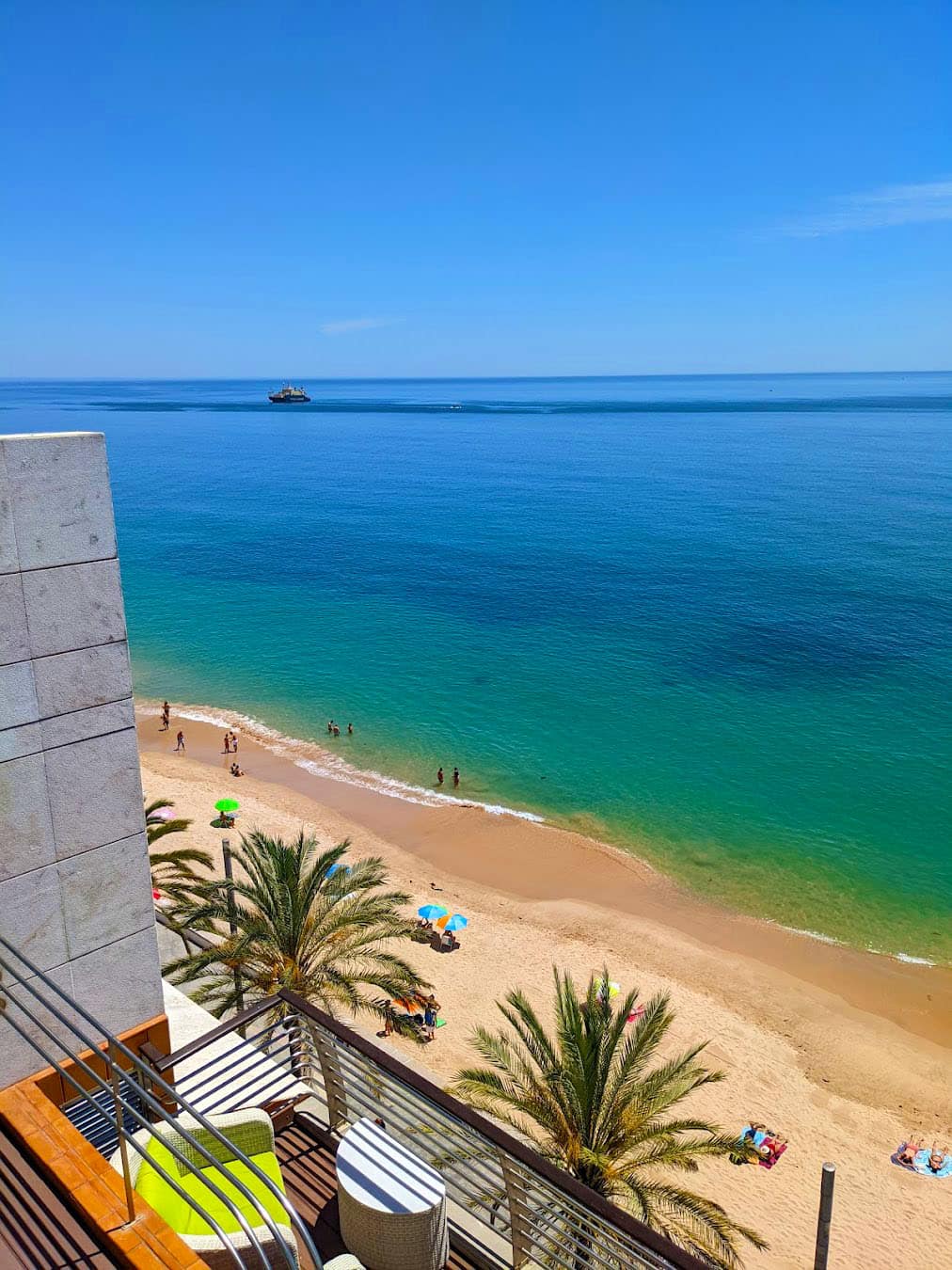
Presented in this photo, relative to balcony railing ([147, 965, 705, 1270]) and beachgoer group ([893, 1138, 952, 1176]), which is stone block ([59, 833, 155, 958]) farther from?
beachgoer group ([893, 1138, 952, 1176])

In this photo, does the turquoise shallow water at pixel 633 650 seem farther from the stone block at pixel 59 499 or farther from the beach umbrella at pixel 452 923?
the stone block at pixel 59 499

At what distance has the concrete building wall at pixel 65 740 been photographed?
19.1ft

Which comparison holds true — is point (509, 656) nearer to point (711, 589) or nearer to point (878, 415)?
point (711, 589)

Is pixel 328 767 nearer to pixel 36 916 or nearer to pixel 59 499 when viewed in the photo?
pixel 36 916

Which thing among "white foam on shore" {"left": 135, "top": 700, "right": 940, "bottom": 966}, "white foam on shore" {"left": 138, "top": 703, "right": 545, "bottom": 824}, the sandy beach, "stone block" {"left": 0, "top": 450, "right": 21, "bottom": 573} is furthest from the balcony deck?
"white foam on shore" {"left": 138, "top": 703, "right": 545, "bottom": 824}

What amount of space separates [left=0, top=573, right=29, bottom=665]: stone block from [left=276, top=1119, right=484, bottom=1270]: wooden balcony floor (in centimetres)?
444

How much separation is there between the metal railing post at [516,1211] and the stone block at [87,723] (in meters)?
3.97

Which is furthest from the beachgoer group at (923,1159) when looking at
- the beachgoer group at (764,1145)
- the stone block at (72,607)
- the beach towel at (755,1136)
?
the stone block at (72,607)

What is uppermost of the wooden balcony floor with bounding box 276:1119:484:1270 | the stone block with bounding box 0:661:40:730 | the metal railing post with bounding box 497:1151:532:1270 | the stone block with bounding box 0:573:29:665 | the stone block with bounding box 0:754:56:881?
the stone block with bounding box 0:573:29:665

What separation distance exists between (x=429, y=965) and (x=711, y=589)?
1601 inches

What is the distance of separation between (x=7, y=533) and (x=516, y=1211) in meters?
5.63

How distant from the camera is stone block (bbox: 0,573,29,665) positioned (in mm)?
5738

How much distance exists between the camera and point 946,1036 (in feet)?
66.4

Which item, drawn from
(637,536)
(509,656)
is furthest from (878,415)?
(509,656)
